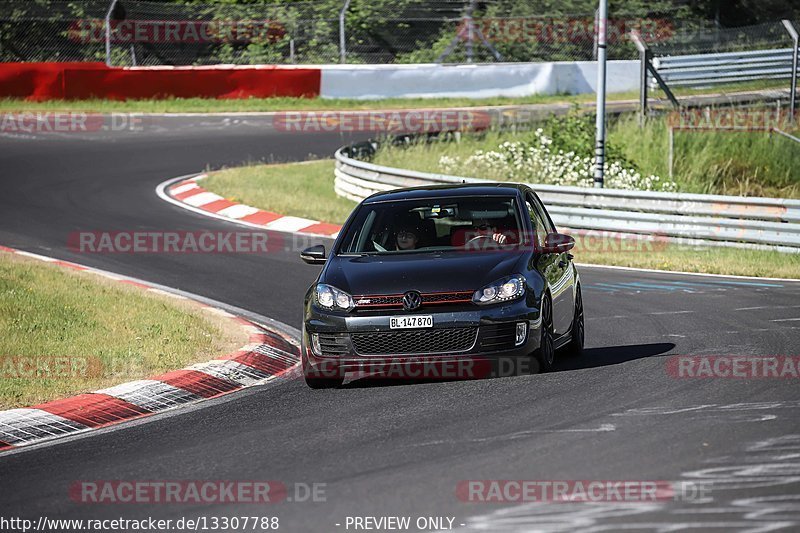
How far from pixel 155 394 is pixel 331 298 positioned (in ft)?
4.92

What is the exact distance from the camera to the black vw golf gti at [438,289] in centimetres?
940

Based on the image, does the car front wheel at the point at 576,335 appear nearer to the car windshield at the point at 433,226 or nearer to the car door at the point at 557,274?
the car door at the point at 557,274

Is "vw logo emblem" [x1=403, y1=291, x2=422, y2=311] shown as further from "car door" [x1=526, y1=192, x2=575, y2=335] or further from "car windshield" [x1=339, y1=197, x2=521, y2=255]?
"car door" [x1=526, y1=192, x2=575, y2=335]

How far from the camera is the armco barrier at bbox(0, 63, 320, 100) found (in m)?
34.8

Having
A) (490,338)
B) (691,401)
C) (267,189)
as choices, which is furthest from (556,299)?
(267,189)

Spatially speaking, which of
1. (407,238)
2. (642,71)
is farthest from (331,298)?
(642,71)

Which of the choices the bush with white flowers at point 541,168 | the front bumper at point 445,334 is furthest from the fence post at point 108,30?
the front bumper at point 445,334

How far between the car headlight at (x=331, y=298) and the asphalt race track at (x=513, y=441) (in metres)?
0.63

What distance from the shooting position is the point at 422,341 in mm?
9391

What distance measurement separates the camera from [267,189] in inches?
967

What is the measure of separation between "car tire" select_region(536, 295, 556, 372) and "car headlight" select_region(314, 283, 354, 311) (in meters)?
1.42

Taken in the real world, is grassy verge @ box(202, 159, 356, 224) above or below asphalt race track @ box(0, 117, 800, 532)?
below

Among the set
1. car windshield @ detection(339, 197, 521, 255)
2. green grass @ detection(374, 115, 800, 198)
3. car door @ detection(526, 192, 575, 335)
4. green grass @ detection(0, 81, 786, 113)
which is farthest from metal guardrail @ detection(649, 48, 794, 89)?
car windshield @ detection(339, 197, 521, 255)

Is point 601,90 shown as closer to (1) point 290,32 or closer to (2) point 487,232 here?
(2) point 487,232
